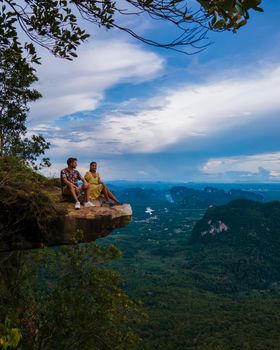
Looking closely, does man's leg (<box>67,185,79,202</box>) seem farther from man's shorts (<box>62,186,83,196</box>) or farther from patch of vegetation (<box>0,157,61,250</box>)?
patch of vegetation (<box>0,157,61,250</box>)

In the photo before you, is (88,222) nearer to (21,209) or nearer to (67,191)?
(67,191)

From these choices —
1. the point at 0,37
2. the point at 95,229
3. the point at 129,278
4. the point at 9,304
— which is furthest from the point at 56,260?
the point at 129,278

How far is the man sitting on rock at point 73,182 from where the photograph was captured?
29.6ft

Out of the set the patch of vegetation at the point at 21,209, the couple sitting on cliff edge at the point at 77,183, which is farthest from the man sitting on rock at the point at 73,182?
the patch of vegetation at the point at 21,209

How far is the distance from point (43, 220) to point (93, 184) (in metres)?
2.22

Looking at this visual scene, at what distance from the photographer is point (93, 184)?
9.83 metres

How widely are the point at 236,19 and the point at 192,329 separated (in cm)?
5448

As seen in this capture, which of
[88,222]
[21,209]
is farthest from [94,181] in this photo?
[21,209]

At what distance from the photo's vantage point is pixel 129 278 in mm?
95688

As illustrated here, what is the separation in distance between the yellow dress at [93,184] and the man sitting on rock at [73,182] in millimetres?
502

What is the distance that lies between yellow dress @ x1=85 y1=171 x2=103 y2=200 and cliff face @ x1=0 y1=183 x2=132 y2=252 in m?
0.70

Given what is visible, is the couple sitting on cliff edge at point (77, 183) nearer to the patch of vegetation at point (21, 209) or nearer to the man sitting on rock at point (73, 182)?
the man sitting on rock at point (73, 182)

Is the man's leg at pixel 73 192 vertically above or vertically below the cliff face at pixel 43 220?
above

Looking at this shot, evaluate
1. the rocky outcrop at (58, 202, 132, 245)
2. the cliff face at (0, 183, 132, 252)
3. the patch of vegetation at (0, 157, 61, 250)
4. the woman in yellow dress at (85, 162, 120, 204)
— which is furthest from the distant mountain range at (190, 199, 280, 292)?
the patch of vegetation at (0, 157, 61, 250)
